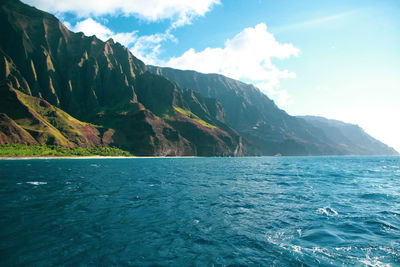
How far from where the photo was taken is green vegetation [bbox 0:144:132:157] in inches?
4134

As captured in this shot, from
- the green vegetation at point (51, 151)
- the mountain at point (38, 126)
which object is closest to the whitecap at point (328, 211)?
the green vegetation at point (51, 151)

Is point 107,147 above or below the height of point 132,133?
below

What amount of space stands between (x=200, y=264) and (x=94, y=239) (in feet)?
21.9

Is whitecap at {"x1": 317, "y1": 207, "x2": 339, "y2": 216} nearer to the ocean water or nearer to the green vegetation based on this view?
the ocean water

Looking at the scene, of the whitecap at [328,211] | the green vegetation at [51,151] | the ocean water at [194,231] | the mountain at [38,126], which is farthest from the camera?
the mountain at [38,126]

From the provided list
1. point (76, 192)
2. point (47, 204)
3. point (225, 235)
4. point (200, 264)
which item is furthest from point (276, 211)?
point (76, 192)

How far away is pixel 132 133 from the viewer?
19812 centimetres

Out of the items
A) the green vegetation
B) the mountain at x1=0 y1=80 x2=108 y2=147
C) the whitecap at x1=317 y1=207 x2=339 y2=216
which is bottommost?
the green vegetation

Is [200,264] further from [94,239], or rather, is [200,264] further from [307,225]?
[307,225]

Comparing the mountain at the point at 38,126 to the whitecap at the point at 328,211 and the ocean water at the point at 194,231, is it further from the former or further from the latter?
the whitecap at the point at 328,211

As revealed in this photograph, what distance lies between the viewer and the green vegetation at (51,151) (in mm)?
104994

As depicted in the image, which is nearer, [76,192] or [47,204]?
[47,204]

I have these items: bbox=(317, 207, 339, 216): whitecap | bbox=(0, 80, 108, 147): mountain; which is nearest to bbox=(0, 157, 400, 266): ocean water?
bbox=(317, 207, 339, 216): whitecap

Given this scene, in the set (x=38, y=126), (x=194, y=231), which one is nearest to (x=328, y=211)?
(x=194, y=231)
